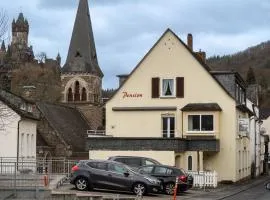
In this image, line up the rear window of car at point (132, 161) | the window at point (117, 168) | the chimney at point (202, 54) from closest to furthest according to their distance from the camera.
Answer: the window at point (117, 168) < the rear window of car at point (132, 161) < the chimney at point (202, 54)

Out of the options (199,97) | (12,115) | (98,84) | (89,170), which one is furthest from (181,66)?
(98,84)

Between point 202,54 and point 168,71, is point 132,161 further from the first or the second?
point 202,54

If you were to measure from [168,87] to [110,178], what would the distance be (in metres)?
21.2

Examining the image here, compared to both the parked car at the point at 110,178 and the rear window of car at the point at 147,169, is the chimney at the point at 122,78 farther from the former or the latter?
the parked car at the point at 110,178

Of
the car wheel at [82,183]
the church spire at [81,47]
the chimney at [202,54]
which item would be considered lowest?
the car wheel at [82,183]

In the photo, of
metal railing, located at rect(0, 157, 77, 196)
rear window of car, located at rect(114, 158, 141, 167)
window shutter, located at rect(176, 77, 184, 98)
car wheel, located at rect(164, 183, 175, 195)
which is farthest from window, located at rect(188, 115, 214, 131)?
car wheel, located at rect(164, 183, 175, 195)

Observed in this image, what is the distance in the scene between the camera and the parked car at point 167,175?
3572 centimetres

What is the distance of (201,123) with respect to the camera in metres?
51.1

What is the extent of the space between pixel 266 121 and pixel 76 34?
50.8 m

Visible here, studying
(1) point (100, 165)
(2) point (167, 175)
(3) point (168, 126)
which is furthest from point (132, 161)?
(3) point (168, 126)

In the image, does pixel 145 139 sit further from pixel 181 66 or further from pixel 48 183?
pixel 48 183

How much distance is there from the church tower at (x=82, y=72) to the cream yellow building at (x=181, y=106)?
35279mm

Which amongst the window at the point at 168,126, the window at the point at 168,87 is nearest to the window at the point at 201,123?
the window at the point at 168,126

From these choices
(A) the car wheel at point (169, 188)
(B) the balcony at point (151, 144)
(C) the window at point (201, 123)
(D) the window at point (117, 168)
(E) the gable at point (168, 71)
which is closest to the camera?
(D) the window at point (117, 168)
